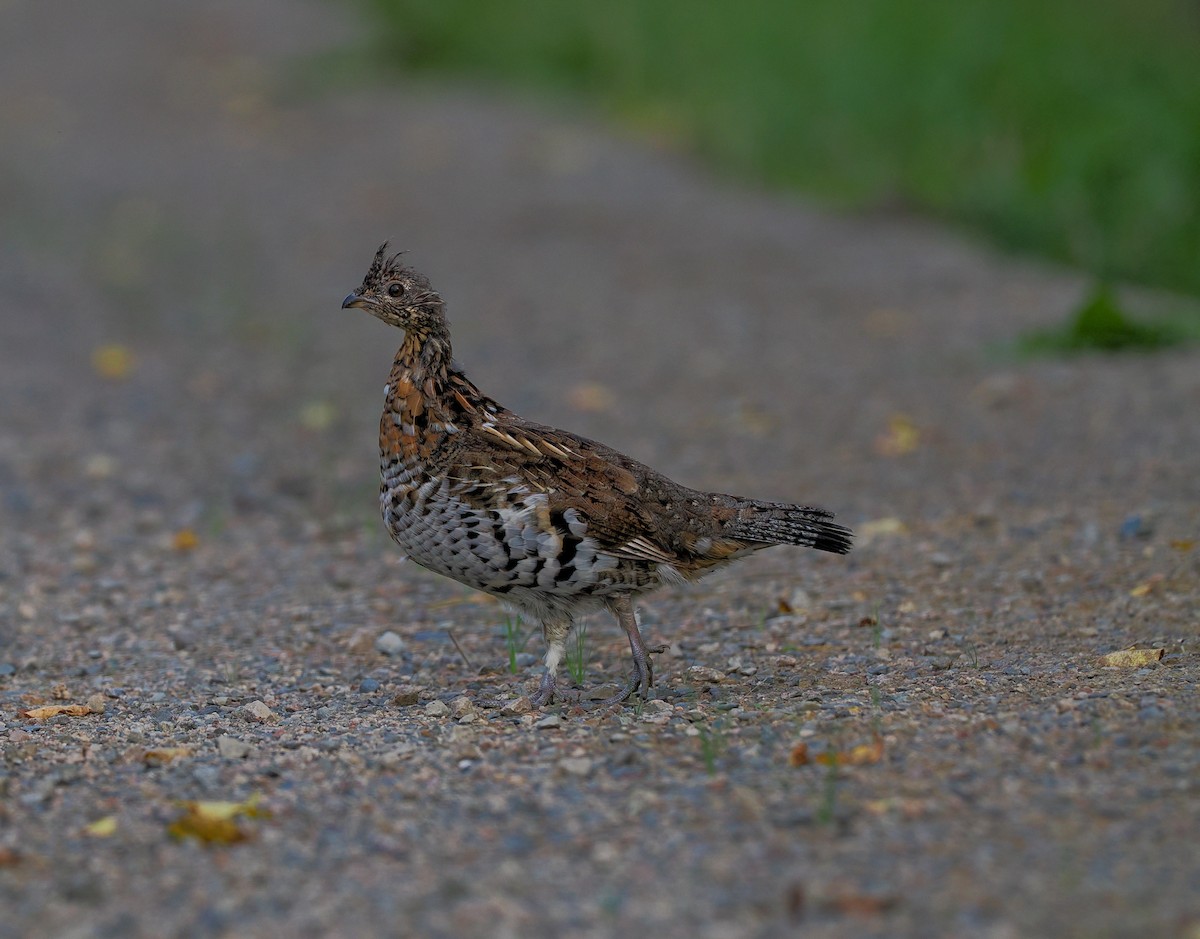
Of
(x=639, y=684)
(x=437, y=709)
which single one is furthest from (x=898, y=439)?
(x=437, y=709)

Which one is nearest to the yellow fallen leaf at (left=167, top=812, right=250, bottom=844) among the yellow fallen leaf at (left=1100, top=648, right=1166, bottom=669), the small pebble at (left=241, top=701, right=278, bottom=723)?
the small pebble at (left=241, top=701, right=278, bottom=723)

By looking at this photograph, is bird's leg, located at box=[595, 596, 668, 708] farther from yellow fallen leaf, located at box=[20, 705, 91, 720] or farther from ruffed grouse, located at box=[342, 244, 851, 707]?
yellow fallen leaf, located at box=[20, 705, 91, 720]

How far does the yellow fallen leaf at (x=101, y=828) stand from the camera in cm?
398

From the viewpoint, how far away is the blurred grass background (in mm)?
11898

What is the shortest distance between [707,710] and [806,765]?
67 cm

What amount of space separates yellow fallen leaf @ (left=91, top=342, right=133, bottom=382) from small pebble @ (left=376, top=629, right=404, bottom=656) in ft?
16.7

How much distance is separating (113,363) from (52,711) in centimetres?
577

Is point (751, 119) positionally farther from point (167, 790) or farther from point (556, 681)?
point (167, 790)

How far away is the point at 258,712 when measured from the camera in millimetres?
5055

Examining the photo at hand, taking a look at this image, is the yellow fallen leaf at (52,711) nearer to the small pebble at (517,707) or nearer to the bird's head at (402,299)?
the small pebble at (517,707)

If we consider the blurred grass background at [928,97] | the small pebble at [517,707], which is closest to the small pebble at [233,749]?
the small pebble at [517,707]

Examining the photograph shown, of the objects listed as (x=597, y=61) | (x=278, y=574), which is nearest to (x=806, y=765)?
(x=278, y=574)

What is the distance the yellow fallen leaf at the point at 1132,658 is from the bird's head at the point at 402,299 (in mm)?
2457

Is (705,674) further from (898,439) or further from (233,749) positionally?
(898,439)
